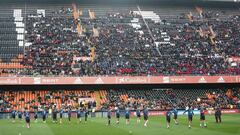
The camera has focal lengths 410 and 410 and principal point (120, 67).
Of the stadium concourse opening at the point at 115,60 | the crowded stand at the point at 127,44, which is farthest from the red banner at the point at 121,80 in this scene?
the crowded stand at the point at 127,44

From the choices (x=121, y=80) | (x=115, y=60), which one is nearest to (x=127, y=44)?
(x=115, y=60)

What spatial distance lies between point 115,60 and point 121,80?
6.06 m

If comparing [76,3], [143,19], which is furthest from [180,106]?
[76,3]

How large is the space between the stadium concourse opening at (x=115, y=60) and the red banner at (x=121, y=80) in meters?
0.14

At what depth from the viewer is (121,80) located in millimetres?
59500

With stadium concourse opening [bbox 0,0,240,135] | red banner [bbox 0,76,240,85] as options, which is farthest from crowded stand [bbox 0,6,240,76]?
red banner [bbox 0,76,240,85]

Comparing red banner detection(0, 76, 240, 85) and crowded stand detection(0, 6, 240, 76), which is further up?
crowded stand detection(0, 6, 240, 76)

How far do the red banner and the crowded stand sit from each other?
131cm

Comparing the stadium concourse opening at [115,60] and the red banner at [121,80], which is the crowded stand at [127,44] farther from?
the red banner at [121,80]

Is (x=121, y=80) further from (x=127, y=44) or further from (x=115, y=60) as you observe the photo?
(x=127, y=44)

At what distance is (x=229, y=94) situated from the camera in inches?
2542

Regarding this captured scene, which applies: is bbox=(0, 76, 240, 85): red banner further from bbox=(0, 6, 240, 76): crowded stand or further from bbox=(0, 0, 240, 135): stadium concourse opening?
bbox=(0, 6, 240, 76): crowded stand

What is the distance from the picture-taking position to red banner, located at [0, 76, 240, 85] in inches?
2223

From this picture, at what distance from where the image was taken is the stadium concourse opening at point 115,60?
56.8 meters
